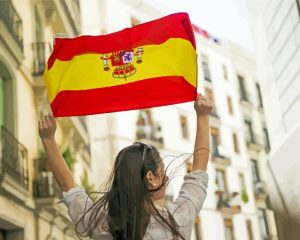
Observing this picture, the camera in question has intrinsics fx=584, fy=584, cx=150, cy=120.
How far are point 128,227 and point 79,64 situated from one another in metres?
1.26

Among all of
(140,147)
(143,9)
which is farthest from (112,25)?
(140,147)

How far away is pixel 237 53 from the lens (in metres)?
5.55

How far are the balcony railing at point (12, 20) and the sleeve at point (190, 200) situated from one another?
125 inches

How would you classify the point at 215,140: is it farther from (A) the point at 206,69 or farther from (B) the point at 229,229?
(B) the point at 229,229

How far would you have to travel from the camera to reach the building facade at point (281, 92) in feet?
16.0

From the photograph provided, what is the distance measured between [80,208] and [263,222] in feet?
13.5

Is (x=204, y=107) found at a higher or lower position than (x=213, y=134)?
lower

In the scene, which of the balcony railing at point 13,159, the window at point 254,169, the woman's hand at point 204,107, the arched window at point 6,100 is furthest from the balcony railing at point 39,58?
the woman's hand at point 204,107

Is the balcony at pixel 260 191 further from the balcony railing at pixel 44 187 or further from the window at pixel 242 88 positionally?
the balcony railing at pixel 44 187

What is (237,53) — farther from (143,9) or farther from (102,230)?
(102,230)

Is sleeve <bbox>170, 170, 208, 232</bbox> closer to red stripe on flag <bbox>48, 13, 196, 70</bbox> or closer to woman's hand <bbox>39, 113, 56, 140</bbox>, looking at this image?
woman's hand <bbox>39, 113, 56, 140</bbox>

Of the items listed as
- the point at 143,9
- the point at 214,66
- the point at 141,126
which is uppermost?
the point at 143,9

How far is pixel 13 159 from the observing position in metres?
4.34

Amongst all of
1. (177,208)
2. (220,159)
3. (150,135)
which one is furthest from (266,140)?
(177,208)
